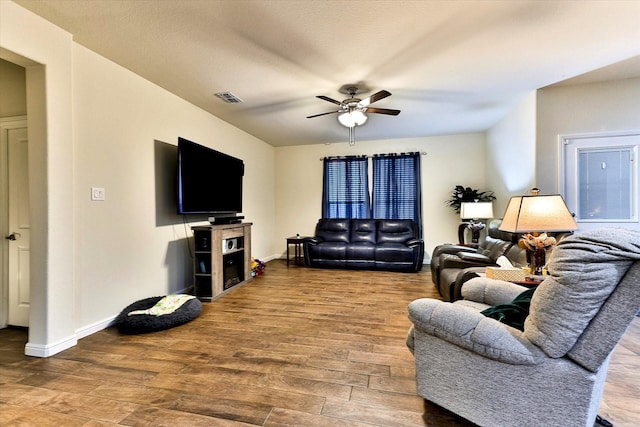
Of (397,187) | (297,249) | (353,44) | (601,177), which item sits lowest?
(297,249)

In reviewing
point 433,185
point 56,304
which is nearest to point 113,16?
point 56,304

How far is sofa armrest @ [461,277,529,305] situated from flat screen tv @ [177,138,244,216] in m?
2.98

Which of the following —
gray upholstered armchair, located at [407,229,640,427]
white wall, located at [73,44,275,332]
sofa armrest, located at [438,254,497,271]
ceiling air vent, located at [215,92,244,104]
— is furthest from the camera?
ceiling air vent, located at [215,92,244,104]

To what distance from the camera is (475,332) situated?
1.25 m

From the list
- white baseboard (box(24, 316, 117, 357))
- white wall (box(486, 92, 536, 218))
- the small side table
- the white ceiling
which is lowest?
white baseboard (box(24, 316, 117, 357))

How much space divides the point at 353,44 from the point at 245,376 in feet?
8.87

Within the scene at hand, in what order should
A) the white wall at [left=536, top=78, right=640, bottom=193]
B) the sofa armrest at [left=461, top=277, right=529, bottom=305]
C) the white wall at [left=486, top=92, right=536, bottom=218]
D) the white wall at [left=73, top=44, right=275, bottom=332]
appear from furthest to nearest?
the white wall at [left=486, top=92, right=536, bottom=218], the white wall at [left=536, top=78, right=640, bottom=193], the white wall at [left=73, top=44, right=275, bottom=332], the sofa armrest at [left=461, top=277, right=529, bottom=305]

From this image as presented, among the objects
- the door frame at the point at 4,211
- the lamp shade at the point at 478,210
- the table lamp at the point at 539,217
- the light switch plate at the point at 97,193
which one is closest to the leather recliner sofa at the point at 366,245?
the lamp shade at the point at 478,210

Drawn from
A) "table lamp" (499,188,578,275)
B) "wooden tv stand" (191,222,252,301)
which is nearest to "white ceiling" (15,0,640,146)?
"table lamp" (499,188,578,275)

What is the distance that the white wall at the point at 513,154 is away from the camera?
142 inches

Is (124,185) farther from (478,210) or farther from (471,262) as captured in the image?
(478,210)

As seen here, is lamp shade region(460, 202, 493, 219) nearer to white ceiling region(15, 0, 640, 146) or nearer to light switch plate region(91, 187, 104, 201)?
white ceiling region(15, 0, 640, 146)

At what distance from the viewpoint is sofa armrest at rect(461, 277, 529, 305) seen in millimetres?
1854

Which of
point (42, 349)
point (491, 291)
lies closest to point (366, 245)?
point (491, 291)
